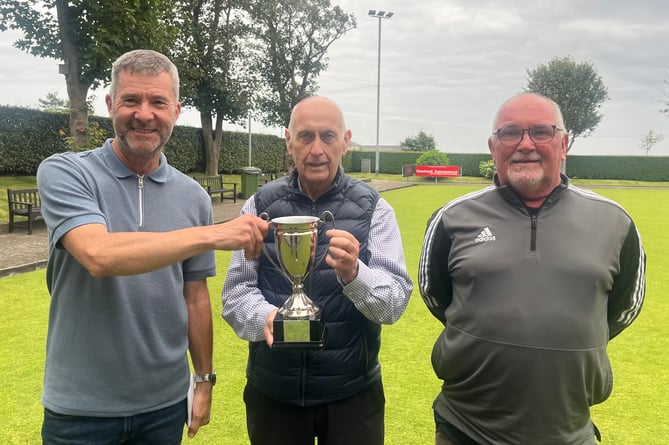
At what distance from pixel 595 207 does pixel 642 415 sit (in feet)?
8.12

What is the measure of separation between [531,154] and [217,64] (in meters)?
22.1

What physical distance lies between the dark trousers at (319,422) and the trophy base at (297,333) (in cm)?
37

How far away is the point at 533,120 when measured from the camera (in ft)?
7.04

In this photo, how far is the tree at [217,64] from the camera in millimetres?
21781

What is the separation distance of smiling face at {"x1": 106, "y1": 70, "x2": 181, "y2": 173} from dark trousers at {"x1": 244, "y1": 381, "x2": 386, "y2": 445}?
113cm

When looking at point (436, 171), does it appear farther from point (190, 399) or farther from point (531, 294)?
point (190, 399)

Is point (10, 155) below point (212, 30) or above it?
below

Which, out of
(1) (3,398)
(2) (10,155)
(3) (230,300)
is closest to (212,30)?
(2) (10,155)

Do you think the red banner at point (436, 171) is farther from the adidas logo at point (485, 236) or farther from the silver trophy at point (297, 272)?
the silver trophy at point (297, 272)

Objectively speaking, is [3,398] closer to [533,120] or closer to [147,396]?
[147,396]

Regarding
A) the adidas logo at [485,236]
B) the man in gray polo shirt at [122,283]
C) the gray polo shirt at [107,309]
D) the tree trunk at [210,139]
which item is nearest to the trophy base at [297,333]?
the man in gray polo shirt at [122,283]

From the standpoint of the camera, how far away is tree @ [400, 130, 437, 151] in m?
58.7

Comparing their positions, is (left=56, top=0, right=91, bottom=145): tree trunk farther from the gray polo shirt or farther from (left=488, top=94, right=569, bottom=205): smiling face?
(left=488, top=94, right=569, bottom=205): smiling face

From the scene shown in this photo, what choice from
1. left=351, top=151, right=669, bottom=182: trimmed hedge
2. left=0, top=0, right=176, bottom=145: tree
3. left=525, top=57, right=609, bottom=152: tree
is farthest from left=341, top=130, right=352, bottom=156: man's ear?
left=525, top=57, right=609, bottom=152: tree
